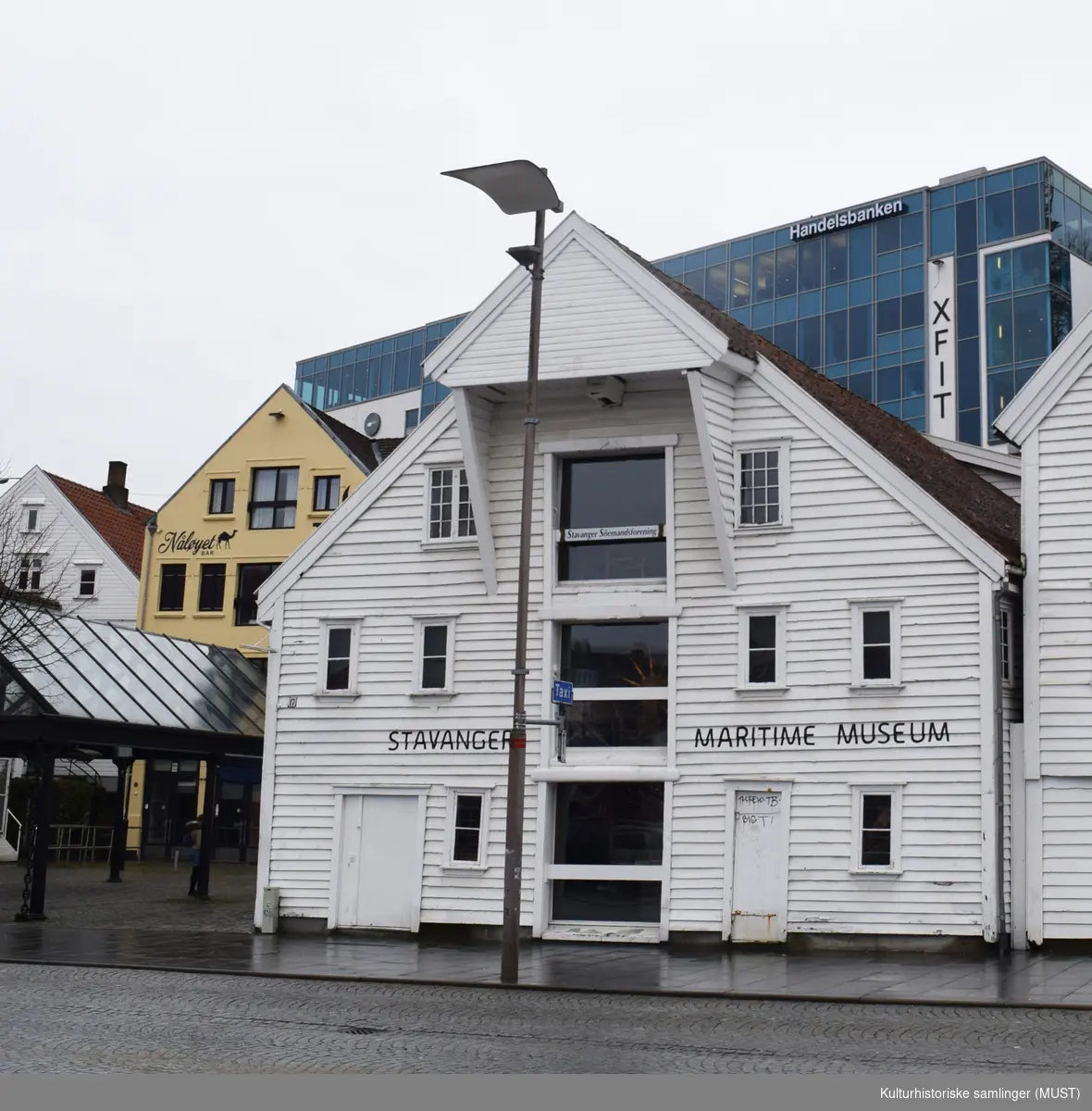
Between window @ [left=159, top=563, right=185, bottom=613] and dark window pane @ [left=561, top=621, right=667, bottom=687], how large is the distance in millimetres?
28734

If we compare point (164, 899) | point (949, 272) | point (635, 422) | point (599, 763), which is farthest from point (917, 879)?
point (949, 272)

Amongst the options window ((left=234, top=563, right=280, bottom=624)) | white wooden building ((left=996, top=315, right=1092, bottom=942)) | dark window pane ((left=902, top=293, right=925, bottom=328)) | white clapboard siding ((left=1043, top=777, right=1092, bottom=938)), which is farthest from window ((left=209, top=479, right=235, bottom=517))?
white clapboard siding ((left=1043, top=777, right=1092, bottom=938))

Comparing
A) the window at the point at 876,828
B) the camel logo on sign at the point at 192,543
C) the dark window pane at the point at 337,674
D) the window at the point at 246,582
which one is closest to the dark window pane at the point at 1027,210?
the window at the point at 246,582

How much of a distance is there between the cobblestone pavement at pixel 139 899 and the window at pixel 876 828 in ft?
33.9

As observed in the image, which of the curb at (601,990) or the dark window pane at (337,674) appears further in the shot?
the dark window pane at (337,674)

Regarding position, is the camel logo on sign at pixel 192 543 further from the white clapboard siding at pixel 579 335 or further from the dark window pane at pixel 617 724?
the dark window pane at pixel 617 724

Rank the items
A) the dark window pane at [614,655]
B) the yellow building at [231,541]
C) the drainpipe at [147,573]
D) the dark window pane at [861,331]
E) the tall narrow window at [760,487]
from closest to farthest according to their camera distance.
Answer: the tall narrow window at [760,487] < the dark window pane at [614,655] < the yellow building at [231,541] < the drainpipe at [147,573] < the dark window pane at [861,331]

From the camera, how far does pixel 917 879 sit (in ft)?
75.8

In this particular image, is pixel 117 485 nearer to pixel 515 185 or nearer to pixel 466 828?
pixel 466 828

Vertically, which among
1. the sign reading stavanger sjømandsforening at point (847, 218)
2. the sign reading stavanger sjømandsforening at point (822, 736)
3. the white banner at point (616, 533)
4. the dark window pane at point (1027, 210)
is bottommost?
the sign reading stavanger sjømandsforening at point (822, 736)

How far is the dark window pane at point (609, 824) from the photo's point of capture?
25.1m

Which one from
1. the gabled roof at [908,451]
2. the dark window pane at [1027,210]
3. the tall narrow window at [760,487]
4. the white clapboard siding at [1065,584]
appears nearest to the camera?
the white clapboard siding at [1065,584]

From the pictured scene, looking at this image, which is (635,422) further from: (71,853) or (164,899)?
(71,853)

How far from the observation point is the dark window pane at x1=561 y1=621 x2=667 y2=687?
1011 inches
